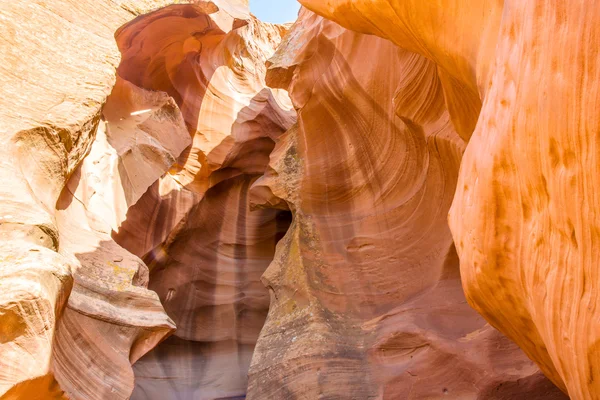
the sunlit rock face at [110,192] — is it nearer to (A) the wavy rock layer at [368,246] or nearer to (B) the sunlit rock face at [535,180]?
(A) the wavy rock layer at [368,246]

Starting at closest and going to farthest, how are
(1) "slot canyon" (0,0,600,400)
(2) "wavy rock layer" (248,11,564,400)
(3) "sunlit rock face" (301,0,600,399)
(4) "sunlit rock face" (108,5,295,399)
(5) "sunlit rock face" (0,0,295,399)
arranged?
(3) "sunlit rock face" (301,0,600,399) < (1) "slot canyon" (0,0,600,400) < (5) "sunlit rock face" (0,0,295,399) < (2) "wavy rock layer" (248,11,564,400) < (4) "sunlit rock face" (108,5,295,399)

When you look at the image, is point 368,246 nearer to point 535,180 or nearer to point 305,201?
point 305,201

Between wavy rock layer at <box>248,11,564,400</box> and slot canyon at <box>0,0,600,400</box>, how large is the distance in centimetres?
2

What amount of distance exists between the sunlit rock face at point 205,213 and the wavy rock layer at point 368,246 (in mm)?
1353

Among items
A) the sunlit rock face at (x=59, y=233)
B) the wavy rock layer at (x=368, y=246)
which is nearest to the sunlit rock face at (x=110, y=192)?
the sunlit rock face at (x=59, y=233)

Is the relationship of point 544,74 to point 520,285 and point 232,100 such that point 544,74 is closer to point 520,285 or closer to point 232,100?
point 520,285

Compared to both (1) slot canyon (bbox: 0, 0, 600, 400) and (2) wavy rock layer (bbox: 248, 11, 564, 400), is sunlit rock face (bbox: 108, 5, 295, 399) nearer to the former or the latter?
(1) slot canyon (bbox: 0, 0, 600, 400)

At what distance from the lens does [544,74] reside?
2.36 m

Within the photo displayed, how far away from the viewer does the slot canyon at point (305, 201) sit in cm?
253

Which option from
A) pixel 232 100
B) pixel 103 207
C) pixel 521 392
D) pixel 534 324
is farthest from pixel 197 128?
pixel 534 324

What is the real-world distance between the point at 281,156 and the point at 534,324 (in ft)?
15.3

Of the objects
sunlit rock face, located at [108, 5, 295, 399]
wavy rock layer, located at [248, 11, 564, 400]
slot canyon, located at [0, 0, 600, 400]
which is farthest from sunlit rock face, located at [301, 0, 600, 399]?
sunlit rock face, located at [108, 5, 295, 399]

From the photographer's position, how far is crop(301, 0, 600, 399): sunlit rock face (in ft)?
7.33

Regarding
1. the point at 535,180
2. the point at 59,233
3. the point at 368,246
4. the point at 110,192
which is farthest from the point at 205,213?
the point at 535,180
